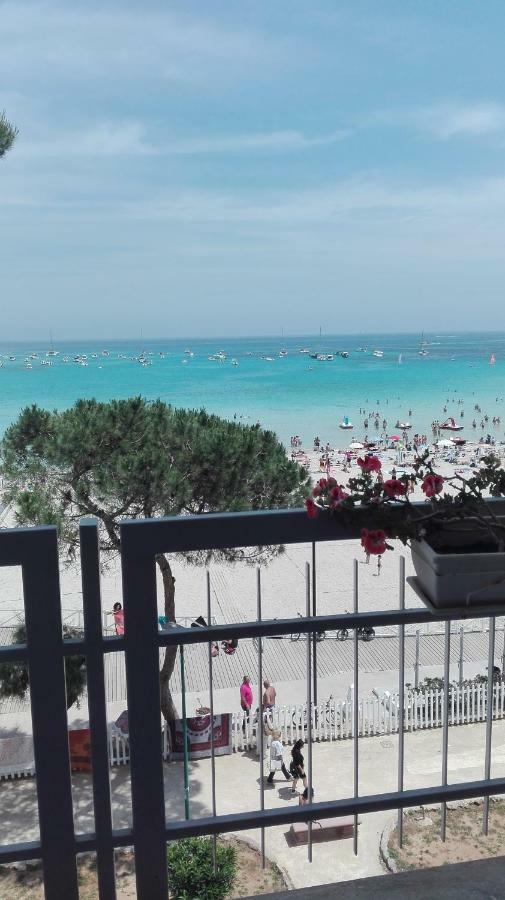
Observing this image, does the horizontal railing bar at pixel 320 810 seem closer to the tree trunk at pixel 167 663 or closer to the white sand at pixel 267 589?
the tree trunk at pixel 167 663

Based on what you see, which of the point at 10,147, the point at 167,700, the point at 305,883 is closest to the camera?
the point at 305,883

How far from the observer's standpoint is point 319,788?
6.57 m

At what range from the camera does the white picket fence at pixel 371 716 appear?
28.4ft

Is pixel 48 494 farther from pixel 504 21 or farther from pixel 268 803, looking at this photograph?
pixel 504 21

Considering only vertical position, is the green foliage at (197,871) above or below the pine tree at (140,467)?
below

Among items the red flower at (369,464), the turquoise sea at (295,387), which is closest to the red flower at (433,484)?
the red flower at (369,464)

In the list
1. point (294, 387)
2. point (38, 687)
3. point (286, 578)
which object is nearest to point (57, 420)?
point (38, 687)

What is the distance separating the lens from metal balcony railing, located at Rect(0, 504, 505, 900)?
1.50 metres

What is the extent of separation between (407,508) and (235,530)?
0.40 metres

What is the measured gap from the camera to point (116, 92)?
16.7m

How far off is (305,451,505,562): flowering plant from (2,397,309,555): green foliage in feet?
23.9

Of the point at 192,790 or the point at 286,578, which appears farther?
the point at 286,578

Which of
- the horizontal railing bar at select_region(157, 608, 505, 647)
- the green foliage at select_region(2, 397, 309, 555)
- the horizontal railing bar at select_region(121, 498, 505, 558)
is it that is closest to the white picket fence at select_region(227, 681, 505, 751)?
the green foliage at select_region(2, 397, 309, 555)

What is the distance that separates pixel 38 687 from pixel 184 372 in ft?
351
